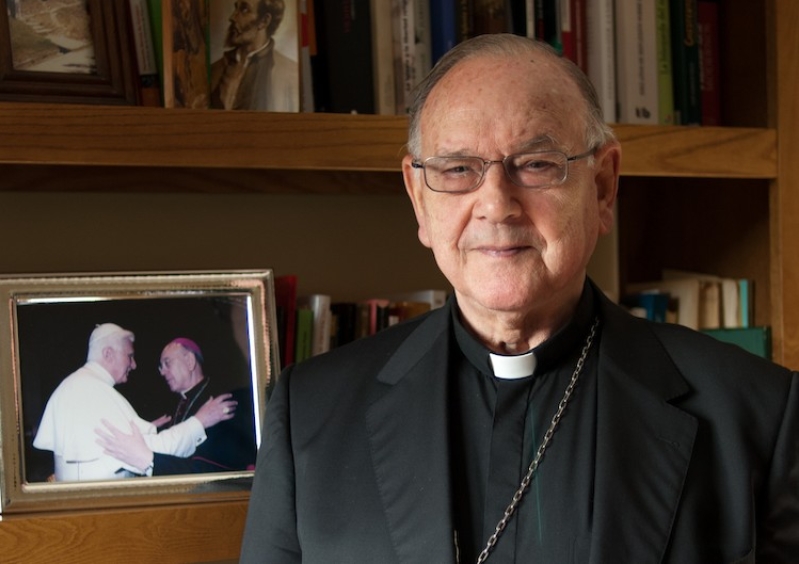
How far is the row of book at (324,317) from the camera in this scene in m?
1.60

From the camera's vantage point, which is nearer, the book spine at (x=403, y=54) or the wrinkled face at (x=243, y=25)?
the wrinkled face at (x=243, y=25)

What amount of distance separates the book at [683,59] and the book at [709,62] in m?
0.02

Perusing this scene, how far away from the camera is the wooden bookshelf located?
53.9 inches

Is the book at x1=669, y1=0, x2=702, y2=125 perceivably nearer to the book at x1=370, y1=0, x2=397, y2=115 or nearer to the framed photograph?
the book at x1=370, y1=0, x2=397, y2=115

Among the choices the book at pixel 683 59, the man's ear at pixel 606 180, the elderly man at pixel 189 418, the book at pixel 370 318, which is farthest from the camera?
the book at pixel 683 59

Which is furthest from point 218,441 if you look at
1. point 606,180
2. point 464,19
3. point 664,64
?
point 664,64

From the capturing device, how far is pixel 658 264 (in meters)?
2.15

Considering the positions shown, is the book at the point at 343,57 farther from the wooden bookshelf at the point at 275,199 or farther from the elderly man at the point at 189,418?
the elderly man at the point at 189,418

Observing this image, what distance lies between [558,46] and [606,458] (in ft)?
2.43

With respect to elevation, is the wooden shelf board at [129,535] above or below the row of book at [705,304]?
below

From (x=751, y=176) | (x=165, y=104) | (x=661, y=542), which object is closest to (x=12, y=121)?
(x=165, y=104)

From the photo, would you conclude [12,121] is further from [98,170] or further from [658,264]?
[658,264]

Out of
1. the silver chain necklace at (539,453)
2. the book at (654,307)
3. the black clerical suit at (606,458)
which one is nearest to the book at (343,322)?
the black clerical suit at (606,458)

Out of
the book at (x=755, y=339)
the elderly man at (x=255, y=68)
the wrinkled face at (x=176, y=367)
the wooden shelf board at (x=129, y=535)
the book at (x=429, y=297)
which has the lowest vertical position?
the wooden shelf board at (x=129, y=535)
